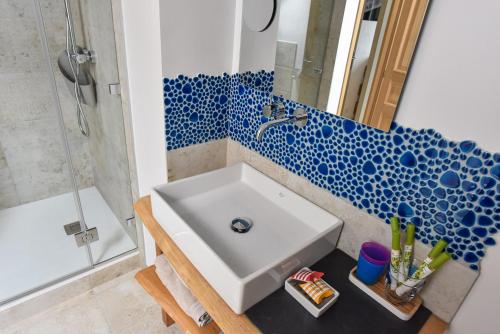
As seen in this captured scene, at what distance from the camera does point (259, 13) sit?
1178 millimetres

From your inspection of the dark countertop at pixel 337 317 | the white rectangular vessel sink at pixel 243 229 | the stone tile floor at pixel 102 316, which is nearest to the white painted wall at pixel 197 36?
the white rectangular vessel sink at pixel 243 229

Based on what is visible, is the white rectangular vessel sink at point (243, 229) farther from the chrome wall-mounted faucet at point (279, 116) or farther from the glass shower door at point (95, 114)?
the glass shower door at point (95, 114)

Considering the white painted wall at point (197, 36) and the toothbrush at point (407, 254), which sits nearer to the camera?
the toothbrush at point (407, 254)

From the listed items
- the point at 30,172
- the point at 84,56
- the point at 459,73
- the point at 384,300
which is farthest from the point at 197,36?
the point at 30,172

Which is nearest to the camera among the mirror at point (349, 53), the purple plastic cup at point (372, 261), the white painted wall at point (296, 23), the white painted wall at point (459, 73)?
the white painted wall at point (459, 73)

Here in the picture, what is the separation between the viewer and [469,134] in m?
0.70

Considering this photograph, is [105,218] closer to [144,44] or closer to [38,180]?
[38,180]

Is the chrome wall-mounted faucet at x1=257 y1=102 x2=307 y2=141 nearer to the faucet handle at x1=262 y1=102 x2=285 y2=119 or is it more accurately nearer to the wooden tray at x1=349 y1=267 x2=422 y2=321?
the faucet handle at x1=262 y1=102 x2=285 y2=119

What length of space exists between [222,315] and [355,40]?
2.86 feet

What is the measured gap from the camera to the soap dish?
0.83 m

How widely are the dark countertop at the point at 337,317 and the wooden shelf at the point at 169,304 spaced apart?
41 cm

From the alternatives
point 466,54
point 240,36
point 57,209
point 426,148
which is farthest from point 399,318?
point 57,209

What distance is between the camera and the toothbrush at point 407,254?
843 mm

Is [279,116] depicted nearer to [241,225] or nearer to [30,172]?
[241,225]
